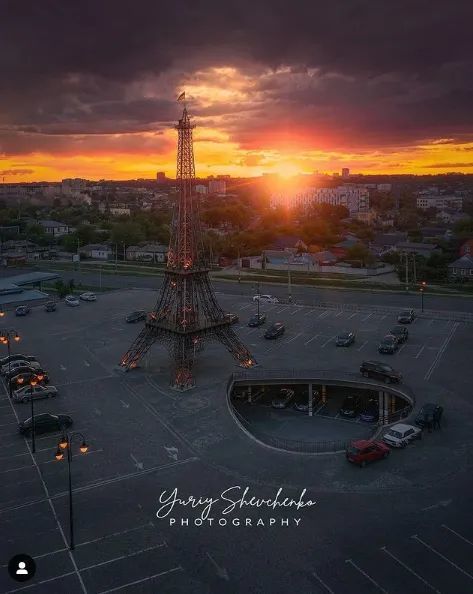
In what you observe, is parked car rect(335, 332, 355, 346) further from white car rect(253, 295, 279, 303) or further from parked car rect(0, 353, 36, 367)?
parked car rect(0, 353, 36, 367)

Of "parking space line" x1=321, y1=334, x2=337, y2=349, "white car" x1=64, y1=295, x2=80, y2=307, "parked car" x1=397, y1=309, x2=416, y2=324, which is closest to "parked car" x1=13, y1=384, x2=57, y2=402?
"parking space line" x1=321, y1=334, x2=337, y2=349

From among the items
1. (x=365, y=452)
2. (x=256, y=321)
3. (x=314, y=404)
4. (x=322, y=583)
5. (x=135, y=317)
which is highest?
(x=365, y=452)

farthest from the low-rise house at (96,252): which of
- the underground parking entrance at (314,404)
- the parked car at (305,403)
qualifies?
the parked car at (305,403)

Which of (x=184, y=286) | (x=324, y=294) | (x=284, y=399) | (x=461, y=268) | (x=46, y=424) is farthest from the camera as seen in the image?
(x=461, y=268)

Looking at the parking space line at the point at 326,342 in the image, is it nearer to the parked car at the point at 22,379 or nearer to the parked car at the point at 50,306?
the parked car at the point at 22,379

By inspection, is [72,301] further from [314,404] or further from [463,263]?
[463,263]

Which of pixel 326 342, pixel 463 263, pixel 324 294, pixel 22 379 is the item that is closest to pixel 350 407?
pixel 326 342
